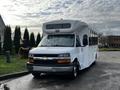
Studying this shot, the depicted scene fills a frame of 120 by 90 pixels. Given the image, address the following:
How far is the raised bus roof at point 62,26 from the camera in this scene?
1462 cm

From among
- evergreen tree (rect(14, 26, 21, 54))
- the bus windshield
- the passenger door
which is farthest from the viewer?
evergreen tree (rect(14, 26, 21, 54))

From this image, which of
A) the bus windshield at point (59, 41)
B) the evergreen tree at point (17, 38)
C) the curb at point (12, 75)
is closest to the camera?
the curb at point (12, 75)

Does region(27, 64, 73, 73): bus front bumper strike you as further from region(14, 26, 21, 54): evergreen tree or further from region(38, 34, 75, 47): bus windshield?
region(14, 26, 21, 54): evergreen tree

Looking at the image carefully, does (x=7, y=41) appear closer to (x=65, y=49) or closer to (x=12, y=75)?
(x=12, y=75)

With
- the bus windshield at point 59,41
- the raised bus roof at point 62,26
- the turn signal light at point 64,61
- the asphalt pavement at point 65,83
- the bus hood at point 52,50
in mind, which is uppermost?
the raised bus roof at point 62,26

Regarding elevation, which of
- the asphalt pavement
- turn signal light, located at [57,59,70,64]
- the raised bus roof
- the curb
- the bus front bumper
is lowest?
the asphalt pavement

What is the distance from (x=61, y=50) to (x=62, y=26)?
6.24 ft

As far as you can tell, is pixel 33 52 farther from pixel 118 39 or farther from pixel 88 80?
pixel 118 39

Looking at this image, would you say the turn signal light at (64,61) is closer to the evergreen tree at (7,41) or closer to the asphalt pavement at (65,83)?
the asphalt pavement at (65,83)

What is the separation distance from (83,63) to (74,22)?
7.78ft

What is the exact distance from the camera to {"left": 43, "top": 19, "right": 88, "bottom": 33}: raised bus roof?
14.6 meters

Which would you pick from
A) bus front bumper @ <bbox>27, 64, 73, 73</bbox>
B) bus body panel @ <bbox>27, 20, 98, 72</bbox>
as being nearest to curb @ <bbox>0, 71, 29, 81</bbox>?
bus body panel @ <bbox>27, 20, 98, 72</bbox>

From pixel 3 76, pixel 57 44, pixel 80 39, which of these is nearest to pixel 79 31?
pixel 80 39

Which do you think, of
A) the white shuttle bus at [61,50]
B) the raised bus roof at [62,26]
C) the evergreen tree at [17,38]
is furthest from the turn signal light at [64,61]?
the evergreen tree at [17,38]
